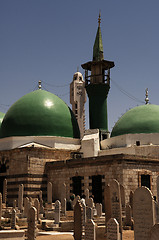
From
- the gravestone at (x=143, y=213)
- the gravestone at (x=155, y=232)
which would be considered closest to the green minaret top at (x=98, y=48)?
the gravestone at (x=143, y=213)

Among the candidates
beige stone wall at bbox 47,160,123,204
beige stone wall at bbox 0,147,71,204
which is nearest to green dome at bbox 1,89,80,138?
beige stone wall at bbox 0,147,71,204

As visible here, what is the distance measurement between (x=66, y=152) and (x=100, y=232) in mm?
13459

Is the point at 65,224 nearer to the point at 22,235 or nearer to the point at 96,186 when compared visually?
the point at 22,235

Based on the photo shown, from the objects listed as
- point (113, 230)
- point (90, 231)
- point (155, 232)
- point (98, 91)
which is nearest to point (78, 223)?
point (90, 231)

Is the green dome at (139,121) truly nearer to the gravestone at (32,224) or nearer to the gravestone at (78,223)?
the gravestone at (78,223)

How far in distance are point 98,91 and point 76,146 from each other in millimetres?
5372

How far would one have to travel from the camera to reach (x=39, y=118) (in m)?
26.6

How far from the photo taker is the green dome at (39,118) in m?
26.4

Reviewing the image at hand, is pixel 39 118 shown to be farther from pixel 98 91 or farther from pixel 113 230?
pixel 113 230

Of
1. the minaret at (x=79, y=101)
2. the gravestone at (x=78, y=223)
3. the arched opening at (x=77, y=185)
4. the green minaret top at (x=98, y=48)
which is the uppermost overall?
the green minaret top at (x=98, y=48)

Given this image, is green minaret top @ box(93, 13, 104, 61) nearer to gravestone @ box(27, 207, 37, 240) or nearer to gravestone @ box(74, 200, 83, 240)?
gravestone @ box(74, 200, 83, 240)

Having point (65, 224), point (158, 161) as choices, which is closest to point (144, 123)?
point (158, 161)

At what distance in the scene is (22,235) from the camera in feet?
38.2

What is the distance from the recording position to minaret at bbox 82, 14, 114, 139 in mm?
28875
